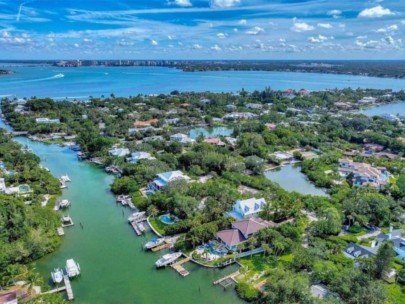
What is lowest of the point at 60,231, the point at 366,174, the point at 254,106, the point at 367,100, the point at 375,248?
the point at 60,231

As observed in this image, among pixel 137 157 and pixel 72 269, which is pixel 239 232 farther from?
pixel 137 157

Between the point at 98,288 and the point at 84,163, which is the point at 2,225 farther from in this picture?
the point at 84,163

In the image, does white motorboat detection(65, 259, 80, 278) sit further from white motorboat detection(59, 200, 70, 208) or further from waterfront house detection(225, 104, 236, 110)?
waterfront house detection(225, 104, 236, 110)

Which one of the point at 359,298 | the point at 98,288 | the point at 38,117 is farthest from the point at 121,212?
the point at 38,117

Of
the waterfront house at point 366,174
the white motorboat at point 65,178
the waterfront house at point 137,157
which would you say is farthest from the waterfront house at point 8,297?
the waterfront house at point 366,174

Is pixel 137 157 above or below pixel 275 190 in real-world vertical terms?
above

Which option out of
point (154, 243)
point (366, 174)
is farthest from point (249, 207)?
point (366, 174)

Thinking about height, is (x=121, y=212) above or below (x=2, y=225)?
below

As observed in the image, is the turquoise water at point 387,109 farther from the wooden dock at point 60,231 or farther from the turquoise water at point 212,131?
the wooden dock at point 60,231

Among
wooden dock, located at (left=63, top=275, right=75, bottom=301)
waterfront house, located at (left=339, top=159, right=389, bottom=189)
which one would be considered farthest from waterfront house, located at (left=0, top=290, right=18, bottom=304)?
waterfront house, located at (left=339, top=159, right=389, bottom=189)
